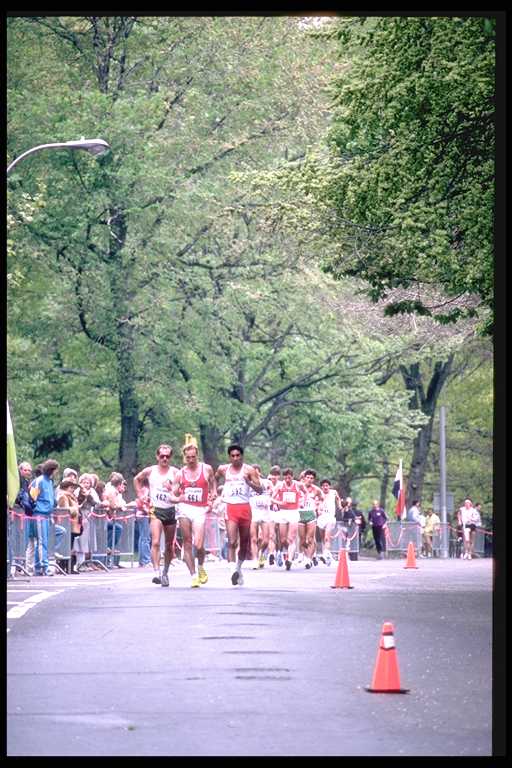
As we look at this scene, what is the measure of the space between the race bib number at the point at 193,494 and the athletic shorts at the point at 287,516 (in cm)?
902

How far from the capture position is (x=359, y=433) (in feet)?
194

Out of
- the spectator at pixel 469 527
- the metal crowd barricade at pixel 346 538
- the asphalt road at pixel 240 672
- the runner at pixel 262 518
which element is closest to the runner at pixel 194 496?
the asphalt road at pixel 240 672

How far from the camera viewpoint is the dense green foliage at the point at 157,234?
147 feet

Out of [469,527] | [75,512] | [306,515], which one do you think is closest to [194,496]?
[75,512]

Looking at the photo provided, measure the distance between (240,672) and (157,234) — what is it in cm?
3187

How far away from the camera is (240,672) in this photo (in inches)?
577

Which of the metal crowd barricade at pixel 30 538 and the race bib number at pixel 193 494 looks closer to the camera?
the race bib number at pixel 193 494

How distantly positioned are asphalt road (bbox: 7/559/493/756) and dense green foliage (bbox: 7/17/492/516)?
20006 millimetres

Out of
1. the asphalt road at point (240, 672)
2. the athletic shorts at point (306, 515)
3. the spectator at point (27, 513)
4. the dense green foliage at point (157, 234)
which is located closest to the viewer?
the asphalt road at point (240, 672)

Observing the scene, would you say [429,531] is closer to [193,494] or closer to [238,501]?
[238,501]

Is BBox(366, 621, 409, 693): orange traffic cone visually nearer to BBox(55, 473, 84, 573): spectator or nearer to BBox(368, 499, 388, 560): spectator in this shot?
BBox(55, 473, 84, 573): spectator

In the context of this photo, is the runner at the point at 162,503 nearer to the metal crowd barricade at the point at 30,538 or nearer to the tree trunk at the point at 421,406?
the metal crowd barricade at the point at 30,538
